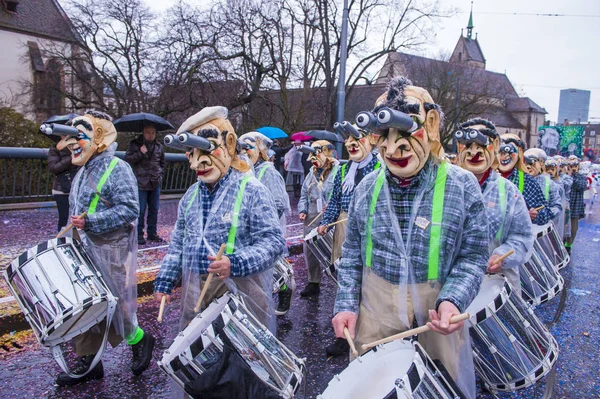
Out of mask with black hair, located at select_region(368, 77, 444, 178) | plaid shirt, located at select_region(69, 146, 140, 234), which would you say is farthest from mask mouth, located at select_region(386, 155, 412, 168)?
plaid shirt, located at select_region(69, 146, 140, 234)

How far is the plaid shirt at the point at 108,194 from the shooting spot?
383 cm

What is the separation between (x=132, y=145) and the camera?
331 inches

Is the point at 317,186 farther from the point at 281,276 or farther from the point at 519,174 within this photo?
the point at 519,174

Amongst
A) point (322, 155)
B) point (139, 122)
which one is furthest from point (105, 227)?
point (139, 122)

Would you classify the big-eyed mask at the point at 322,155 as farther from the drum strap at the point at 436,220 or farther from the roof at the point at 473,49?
the roof at the point at 473,49

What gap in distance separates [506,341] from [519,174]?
2.95 metres

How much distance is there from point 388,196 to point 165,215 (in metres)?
9.44

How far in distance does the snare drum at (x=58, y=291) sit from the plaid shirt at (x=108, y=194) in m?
0.37

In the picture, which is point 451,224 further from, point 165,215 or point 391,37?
point 391,37

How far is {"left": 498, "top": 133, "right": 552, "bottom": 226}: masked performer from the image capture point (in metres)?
5.26

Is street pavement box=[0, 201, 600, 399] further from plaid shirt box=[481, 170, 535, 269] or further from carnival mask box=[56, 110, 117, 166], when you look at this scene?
carnival mask box=[56, 110, 117, 166]

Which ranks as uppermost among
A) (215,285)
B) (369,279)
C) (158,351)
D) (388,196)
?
(388,196)

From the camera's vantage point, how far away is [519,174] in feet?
17.7

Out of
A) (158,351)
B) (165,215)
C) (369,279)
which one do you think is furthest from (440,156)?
(165,215)
